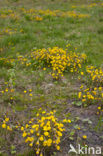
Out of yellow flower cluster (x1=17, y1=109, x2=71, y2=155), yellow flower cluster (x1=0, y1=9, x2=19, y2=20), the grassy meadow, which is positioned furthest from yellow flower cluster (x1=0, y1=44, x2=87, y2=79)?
yellow flower cluster (x1=0, y1=9, x2=19, y2=20)

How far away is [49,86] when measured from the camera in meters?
4.87

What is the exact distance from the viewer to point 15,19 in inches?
388

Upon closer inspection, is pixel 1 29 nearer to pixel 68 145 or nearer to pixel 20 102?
pixel 20 102

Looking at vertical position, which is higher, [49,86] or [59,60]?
[59,60]

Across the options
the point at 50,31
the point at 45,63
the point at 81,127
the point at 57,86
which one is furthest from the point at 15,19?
the point at 81,127

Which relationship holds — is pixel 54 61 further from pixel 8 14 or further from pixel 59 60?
pixel 8 14

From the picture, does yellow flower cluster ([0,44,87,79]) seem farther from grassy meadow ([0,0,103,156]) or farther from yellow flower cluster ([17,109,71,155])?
yellow flower cluster ([17,109,71,155])

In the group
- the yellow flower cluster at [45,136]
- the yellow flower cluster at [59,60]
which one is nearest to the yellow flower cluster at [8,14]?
the yellow flower cluster at [59,60]

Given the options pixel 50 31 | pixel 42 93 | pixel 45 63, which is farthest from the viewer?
pixel 50 31

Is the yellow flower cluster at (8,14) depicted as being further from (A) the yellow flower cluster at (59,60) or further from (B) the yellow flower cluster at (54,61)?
(A) the yellow flower cluster at (59,60)

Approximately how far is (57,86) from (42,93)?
0.48 meters

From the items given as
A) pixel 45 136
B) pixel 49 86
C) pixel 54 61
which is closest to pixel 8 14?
pixel 54 61

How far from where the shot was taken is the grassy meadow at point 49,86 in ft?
10.3

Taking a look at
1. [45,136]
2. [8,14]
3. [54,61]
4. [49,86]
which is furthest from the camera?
[8,14]
